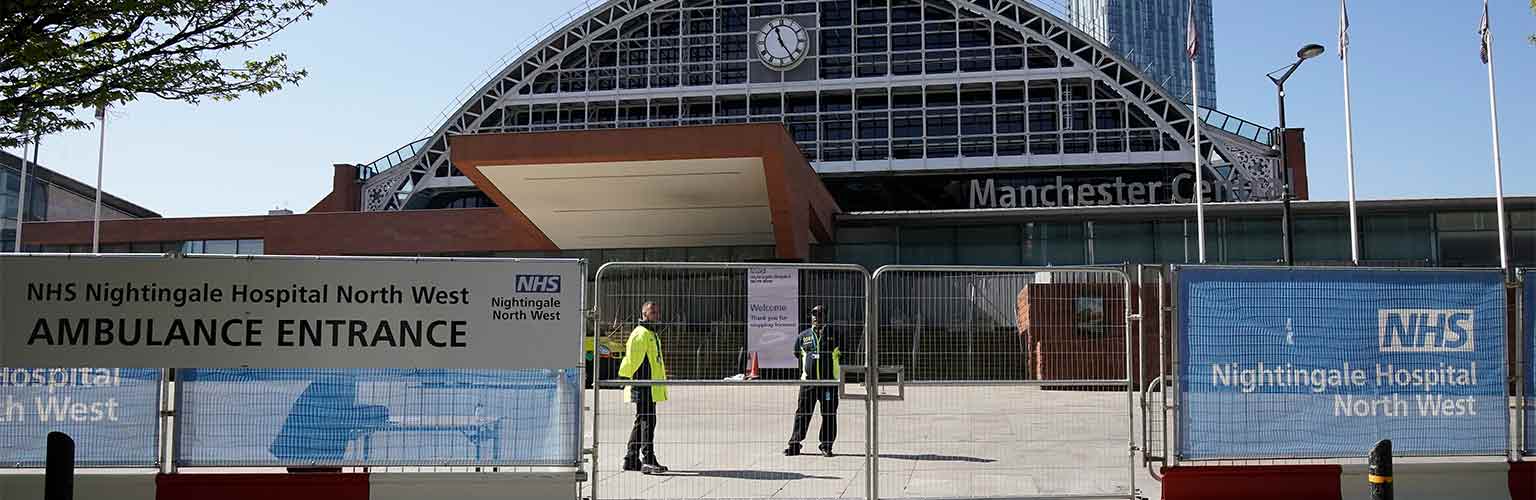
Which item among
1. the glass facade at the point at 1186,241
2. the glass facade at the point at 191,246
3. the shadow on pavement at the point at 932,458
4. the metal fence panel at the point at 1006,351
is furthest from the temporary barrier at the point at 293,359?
the glass facade at the point at 191,246

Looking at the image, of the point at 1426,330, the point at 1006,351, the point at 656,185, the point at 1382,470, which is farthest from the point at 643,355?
the point at 656,185

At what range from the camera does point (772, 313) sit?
9.89m

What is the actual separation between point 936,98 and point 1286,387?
161ft

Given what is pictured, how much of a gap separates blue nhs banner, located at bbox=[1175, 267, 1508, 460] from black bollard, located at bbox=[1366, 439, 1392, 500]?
1.38 m

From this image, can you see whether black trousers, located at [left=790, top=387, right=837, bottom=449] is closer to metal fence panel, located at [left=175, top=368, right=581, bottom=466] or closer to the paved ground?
the paved ground

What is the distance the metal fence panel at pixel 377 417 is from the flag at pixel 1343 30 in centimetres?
2846

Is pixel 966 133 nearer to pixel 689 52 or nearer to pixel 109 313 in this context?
pixel 689 52

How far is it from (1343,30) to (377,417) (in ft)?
98.3

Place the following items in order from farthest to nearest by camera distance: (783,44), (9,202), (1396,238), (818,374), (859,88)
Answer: (783,44) < (859,88) < (9,202) < (1396,238) < (818,374)

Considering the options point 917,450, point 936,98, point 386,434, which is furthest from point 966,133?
point 386,434

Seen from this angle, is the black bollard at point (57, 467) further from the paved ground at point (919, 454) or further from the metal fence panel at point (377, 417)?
the paved ground at point (919, 454)

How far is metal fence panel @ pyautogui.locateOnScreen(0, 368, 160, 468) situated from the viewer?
339 inches

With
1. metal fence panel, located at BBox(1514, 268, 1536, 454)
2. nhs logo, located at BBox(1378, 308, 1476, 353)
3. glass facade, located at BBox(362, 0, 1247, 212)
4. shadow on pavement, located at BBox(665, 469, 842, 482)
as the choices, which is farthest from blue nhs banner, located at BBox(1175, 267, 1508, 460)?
glass facade, located at BBox(362, 0, 1247, 212)

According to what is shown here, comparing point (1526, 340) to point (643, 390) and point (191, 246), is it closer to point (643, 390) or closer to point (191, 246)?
point (643, 390)
